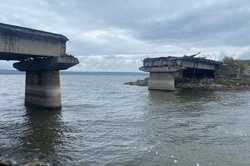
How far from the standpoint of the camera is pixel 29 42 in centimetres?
2838

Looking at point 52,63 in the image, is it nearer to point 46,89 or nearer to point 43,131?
point 46,89

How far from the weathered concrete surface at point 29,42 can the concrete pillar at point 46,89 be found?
9.18 feet

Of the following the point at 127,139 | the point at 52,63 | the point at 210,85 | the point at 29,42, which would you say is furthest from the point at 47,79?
the point at 210,85

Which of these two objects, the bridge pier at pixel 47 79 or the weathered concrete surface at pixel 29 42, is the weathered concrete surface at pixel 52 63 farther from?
the weathered concrete surface at pixel 29 42

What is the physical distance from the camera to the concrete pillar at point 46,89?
104ft

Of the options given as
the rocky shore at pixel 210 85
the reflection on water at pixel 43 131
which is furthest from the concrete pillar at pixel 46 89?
the rocky shore at pixel 210 85

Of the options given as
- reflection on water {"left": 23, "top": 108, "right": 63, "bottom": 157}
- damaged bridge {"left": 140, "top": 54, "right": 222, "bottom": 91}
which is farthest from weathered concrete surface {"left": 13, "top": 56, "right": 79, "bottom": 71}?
damaged bridge {"left": 140, "top": 54, "right": 222, "bottom": 91}

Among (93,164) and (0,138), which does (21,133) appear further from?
Result: (93,164)

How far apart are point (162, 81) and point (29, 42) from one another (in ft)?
122

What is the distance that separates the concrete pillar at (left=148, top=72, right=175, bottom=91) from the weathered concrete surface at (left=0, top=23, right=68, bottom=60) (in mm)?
31800

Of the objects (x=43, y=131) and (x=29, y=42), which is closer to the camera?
(x=43, y=131)

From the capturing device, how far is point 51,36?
30.0m

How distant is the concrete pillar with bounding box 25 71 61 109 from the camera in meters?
31.8

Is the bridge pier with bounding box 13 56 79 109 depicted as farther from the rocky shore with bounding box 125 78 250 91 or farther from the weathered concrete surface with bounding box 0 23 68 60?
the rocky shore with bounding box 125 78 250 91
